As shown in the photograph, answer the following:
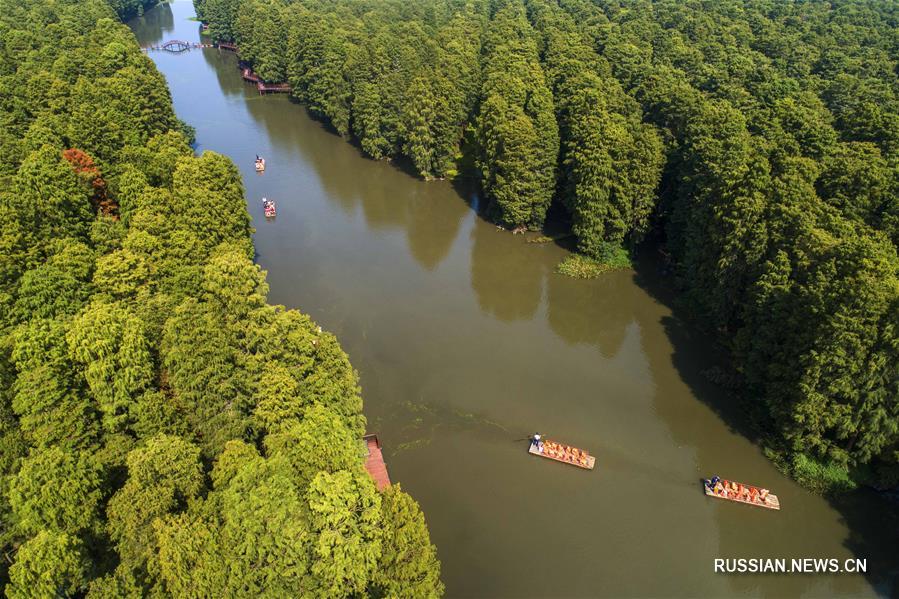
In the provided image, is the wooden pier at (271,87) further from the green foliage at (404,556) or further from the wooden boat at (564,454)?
the green foliage at (404,556)

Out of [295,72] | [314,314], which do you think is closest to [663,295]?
[314,314]

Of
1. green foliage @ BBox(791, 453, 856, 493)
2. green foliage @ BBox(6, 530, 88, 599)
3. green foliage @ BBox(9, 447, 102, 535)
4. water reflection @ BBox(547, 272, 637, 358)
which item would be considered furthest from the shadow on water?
green foliage @ BBox(9, 447, 102, 535)

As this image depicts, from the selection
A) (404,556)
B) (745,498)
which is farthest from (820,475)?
(404,556)

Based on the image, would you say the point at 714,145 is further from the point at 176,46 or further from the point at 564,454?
the point at 176,46

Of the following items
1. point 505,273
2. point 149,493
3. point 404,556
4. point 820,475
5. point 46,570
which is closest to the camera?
point 46,570

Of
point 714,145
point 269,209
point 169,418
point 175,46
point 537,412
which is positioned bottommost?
point 537,412

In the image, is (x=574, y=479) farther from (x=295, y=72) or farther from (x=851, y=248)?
(x=295, y=72)
